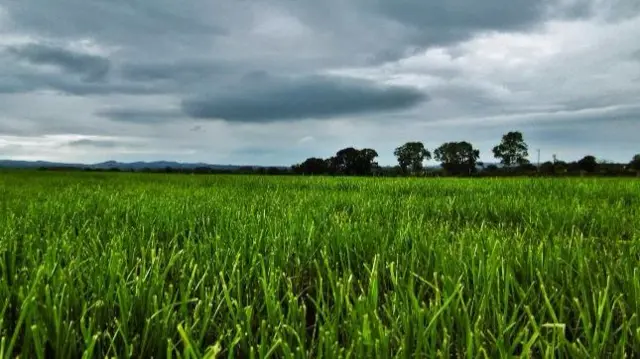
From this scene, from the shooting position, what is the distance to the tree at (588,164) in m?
94.5

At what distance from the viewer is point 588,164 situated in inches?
4043

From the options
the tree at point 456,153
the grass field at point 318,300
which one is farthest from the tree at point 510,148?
the grass field at point 318,300

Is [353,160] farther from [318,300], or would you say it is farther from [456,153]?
[318,300]

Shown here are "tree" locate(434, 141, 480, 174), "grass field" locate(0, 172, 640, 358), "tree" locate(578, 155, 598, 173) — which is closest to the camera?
"grass field" locate(0, 172, 640, 358)

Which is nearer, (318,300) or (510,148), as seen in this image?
(318,300)

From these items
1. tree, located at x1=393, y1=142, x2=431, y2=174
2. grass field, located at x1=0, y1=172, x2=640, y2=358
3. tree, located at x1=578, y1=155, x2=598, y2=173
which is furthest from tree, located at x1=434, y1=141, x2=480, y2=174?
grass field, located at x1=0, y1=172, x2=640, y2=358

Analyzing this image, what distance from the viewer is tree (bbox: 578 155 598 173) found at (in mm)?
94537

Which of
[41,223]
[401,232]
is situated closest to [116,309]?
[401,232]

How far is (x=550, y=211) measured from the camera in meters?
4.97

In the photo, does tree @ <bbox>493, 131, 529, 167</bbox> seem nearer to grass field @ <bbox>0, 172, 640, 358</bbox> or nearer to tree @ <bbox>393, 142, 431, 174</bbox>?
tree @ <bbox>393, 142, 431, 174</bbox>

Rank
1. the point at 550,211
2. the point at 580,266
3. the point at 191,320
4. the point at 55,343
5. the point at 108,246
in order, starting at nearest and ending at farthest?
the point at 55,343 → the point at 191,320 → the point at 580,266 → the point at 108,246 → the point at 550,211

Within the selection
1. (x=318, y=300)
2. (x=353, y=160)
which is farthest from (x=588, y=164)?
(x=318, y=300)

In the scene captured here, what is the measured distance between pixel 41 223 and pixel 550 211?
4.91m

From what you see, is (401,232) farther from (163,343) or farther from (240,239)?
(163,343)
